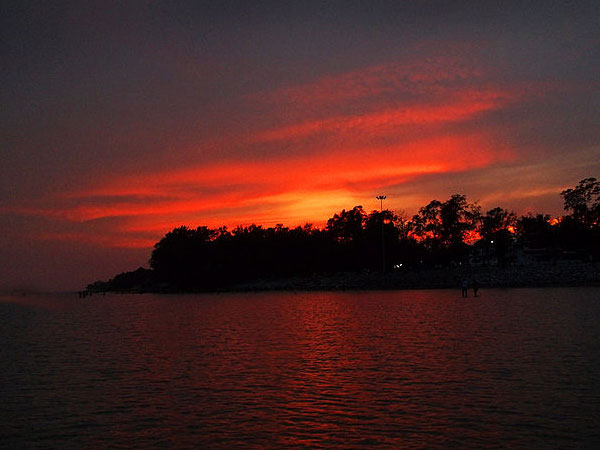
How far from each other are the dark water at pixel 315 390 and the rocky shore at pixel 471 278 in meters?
64.9

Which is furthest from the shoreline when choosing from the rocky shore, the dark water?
the dark water

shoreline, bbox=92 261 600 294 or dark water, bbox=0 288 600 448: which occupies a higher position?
shoreline, bbox=92 261 600 294

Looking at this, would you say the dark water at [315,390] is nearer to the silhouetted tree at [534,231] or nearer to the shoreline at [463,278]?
the shoreline at [463,278]

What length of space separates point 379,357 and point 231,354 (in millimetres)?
8203

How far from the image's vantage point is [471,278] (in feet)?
418

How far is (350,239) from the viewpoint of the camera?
19175 centimetres

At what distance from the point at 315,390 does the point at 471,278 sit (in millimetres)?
111286

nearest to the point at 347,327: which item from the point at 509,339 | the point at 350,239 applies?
the point at 509,339

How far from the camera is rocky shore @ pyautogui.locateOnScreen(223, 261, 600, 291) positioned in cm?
11500

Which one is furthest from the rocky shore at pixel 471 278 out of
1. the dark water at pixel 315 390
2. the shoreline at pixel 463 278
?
the dark water at pixel 315 390

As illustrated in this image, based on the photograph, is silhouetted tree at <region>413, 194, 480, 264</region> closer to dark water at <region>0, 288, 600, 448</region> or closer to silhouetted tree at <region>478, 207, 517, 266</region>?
silhouetted tree at <region>478, 207, 517, 266</region>

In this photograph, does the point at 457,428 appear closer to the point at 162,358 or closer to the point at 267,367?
the point at 267,367

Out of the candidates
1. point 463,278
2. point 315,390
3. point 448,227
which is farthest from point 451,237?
point 315,390

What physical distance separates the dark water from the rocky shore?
213 ft
